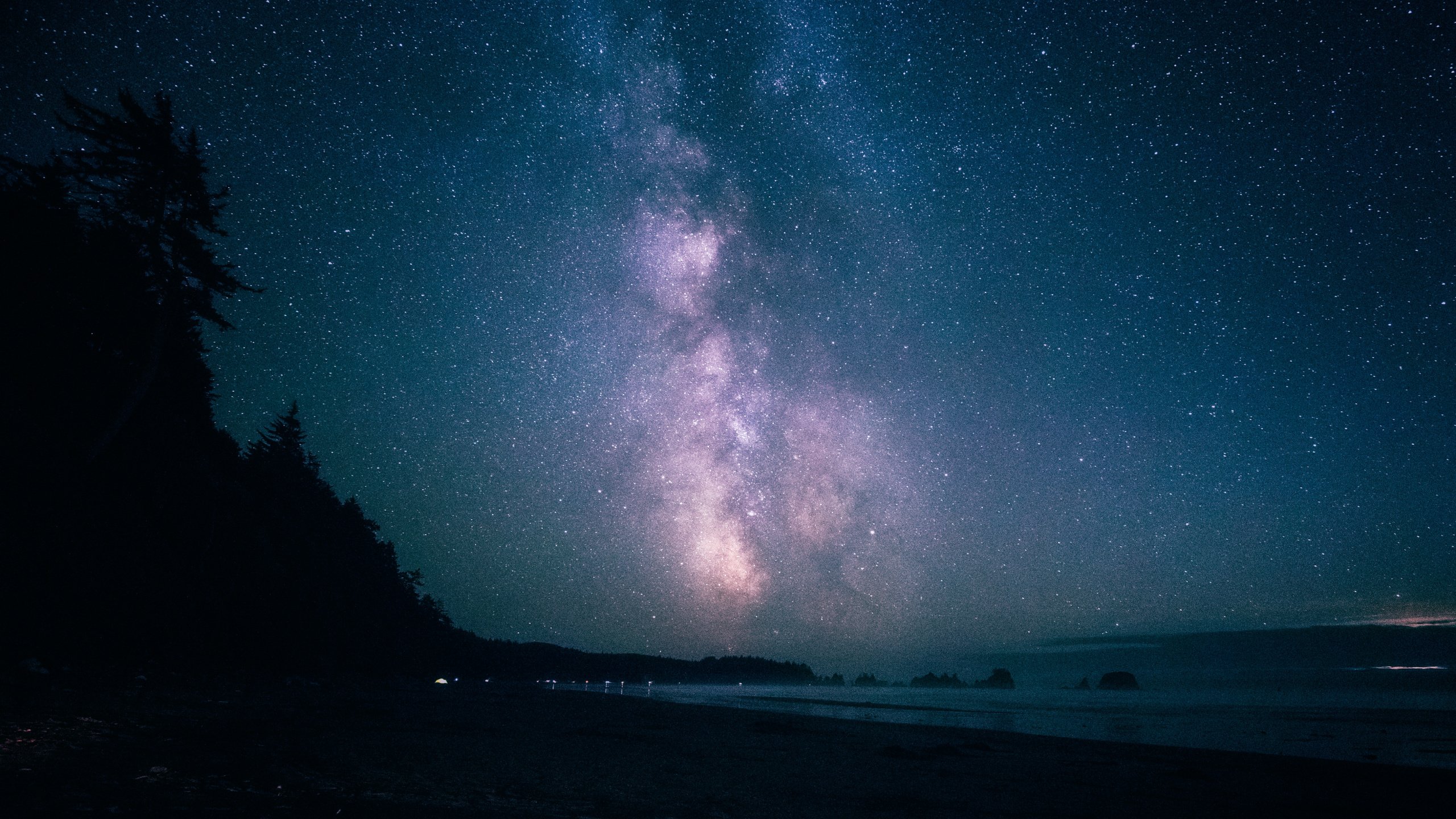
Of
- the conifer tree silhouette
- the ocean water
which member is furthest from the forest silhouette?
the ocean water

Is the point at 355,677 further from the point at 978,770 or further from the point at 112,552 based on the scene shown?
the point at 978,770

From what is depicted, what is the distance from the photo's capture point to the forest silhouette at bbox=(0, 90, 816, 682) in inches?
597

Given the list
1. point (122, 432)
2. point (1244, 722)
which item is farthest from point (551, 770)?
point (1244, 722)

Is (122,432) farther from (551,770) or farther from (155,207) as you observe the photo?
(551,770)

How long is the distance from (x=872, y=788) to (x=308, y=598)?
123 feet

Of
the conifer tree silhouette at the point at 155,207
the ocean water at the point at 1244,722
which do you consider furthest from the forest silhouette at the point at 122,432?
the ocean water at the point at 1244,722

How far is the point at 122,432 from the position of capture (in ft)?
64.9

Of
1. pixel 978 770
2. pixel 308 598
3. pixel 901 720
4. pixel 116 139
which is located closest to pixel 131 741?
pixel 978 770

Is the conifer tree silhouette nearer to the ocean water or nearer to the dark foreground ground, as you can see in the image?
the dark foreground ground

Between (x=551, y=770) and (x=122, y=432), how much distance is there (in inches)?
826

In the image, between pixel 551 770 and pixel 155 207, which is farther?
pixel 155 207

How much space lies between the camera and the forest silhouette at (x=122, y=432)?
49.8 ft

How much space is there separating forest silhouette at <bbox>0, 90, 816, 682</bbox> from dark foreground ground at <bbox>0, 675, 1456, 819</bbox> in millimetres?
2963

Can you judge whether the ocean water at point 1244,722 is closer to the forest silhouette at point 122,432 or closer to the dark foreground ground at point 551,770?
the dark foreground ground at point 551,770
